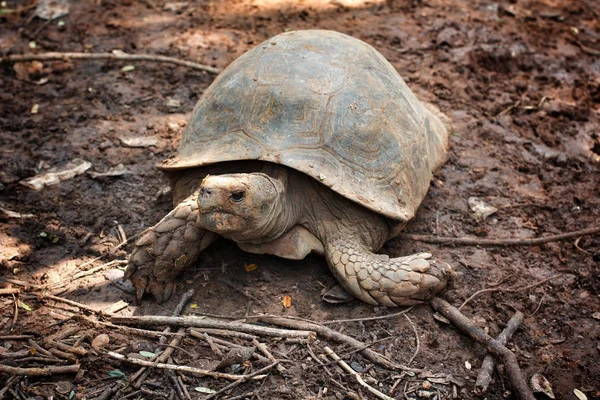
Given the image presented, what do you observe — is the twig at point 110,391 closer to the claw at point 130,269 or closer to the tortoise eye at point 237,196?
the claw at point 130,269

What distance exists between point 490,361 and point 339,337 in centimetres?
85

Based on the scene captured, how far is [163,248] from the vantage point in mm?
3578

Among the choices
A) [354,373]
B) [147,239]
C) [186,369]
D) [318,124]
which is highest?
[318,124]

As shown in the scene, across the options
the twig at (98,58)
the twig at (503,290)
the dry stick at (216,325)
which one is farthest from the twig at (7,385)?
the twig at (98,58)

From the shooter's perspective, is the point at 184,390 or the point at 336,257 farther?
the point at 336,257

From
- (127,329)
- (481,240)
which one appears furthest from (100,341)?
(481,240)

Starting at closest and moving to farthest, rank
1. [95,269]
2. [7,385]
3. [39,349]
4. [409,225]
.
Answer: [7,385] < [39,349] < [95,269] < [409,225]

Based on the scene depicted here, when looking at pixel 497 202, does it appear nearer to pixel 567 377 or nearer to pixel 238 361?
pixel 567 377

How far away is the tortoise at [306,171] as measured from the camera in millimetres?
3584

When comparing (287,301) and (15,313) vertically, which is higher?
(15,313)

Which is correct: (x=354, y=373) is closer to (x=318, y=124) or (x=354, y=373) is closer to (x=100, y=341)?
(x=100, y=341)

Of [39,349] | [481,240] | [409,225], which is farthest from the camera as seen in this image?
[409,225]

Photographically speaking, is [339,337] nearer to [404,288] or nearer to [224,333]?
[404,288]

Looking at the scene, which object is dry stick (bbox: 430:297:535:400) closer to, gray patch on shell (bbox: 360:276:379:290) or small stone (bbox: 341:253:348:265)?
gray patch on shell (bbox: 360:276:379:290)
